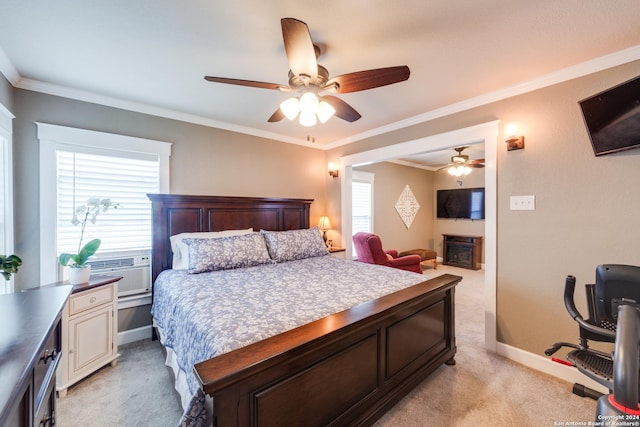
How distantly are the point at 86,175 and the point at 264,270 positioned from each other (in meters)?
2.01

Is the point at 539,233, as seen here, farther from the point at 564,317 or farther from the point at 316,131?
the point at 316,131

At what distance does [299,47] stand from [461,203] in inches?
247

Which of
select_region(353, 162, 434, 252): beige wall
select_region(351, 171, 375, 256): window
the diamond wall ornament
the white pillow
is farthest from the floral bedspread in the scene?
the diamond wall ornament

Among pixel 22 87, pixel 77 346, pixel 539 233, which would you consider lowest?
pixel 77 346

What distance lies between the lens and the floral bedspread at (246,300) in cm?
135

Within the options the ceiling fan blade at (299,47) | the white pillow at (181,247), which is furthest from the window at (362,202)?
the ceiling fan blade at (299,47)

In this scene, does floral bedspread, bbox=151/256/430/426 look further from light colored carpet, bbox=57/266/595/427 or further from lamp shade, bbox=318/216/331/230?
lamp shade, bbox=318/216/331/230

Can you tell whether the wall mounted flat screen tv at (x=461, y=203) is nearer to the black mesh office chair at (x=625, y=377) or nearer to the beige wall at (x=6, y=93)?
the black mesh office chair at (x=625, y=377)

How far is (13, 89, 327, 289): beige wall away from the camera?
2.33 meters

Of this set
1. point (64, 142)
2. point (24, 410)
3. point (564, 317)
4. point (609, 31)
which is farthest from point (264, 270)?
point (609, 31)

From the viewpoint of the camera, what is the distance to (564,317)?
221 centimetres

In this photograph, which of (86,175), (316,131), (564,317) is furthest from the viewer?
(316,131)

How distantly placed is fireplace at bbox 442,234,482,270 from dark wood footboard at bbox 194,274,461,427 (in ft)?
14.5

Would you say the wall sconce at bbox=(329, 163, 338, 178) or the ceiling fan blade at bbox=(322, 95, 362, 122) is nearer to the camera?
the ceiling fan blade at bbox=(322, 95, 362, 122)
